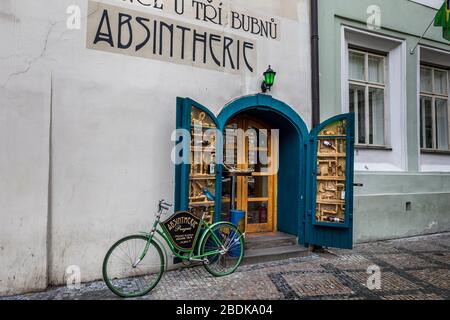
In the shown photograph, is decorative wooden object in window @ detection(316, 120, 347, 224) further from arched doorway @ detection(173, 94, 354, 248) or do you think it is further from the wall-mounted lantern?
the wall-mounted lantern

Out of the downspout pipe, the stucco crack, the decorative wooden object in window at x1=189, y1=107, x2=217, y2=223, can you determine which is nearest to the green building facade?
the downspout pipe

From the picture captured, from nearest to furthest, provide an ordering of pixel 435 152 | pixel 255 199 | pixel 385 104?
pixel 255 199 → pixel 385 104 → pixel 435 152

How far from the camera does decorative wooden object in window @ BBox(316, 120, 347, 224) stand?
575cm

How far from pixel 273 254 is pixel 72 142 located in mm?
3591

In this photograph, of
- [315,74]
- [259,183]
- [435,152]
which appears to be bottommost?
[259,183]

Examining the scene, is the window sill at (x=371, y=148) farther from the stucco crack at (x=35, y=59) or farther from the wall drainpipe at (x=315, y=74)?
the stucco crack at (x=35, y=59)

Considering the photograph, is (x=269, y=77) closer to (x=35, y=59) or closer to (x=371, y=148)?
(x=371, y=148)

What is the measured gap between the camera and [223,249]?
4770 mm

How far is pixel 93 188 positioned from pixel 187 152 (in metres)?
1.40

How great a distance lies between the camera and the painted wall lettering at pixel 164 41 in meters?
4.55

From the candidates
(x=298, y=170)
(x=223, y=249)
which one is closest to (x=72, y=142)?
(x=223, y=249)

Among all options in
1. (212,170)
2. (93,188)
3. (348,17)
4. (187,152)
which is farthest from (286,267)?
(348,17)
